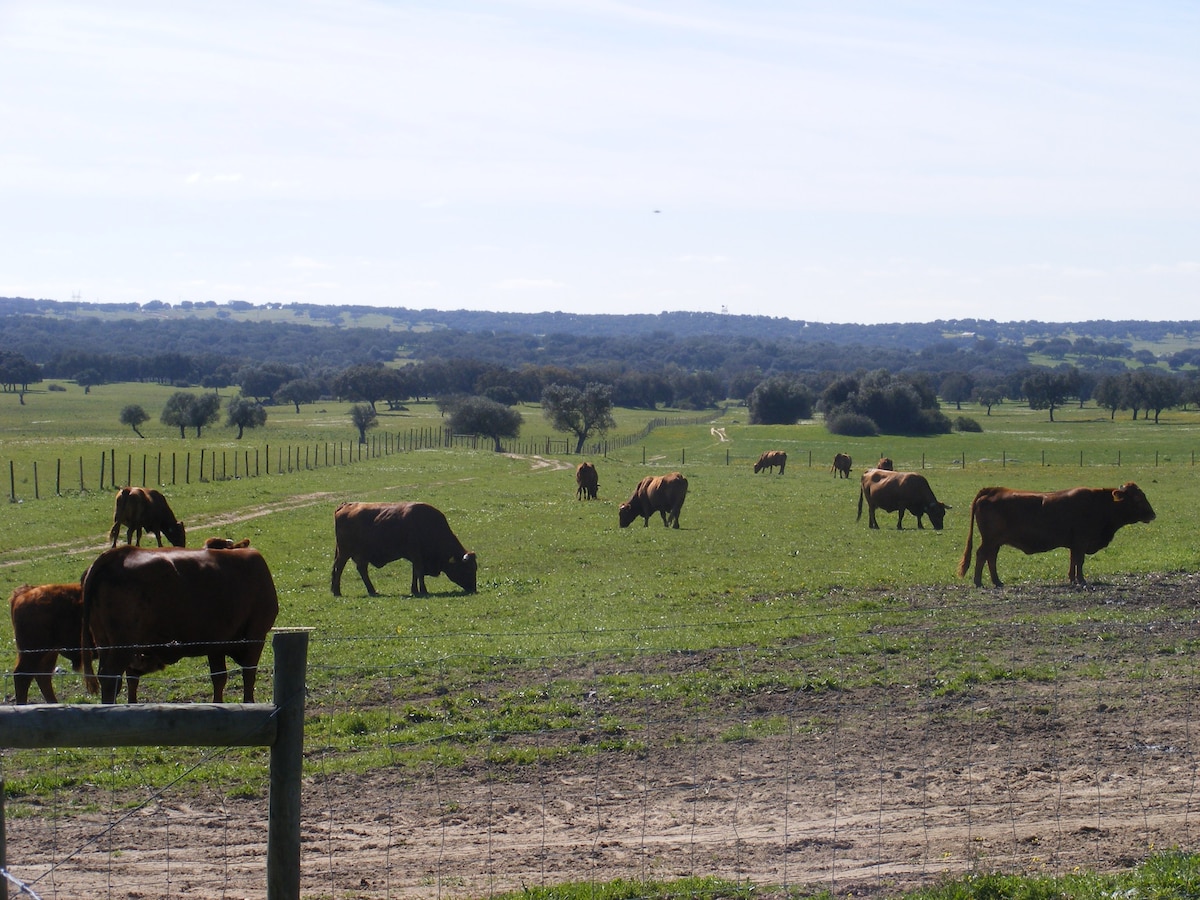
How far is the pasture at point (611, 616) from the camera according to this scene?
10.9m

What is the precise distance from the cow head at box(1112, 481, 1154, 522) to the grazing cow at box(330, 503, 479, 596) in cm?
1215

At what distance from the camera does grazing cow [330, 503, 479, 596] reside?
21.9m

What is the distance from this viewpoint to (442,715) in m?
11.5

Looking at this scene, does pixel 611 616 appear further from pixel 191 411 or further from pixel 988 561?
pixel 191 411

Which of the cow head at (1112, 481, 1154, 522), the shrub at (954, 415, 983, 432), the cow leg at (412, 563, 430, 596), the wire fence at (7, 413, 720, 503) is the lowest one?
the wire fence at (7, 413, 720, 503)

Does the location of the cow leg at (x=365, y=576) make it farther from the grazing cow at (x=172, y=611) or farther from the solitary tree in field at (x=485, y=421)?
the solitary tree in field at (x=485, y=421)

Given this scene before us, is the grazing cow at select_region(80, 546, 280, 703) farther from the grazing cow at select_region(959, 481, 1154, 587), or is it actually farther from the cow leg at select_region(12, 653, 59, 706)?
the grazing cow at select_region(959, 481, 1154, 587)

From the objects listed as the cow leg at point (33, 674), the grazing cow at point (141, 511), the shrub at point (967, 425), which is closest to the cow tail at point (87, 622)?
→ the cow leg at point (33, 674)

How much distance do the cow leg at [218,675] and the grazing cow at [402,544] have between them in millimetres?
9636

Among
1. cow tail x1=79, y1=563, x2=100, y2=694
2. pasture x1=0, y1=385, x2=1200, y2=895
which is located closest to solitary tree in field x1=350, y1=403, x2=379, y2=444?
pasture x1=0, y1=385, x2=1200, y2=895

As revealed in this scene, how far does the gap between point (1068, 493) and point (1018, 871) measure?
1526 centimetres

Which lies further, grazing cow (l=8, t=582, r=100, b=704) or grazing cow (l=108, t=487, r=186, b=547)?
grazing cow (l=108, t=487, r=186, b=547)

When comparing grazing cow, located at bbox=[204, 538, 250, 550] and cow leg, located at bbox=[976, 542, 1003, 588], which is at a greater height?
grazing cow, located at bbox=[204, 538, 250, 550]

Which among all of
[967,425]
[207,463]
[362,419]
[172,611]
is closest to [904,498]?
[172,611]
